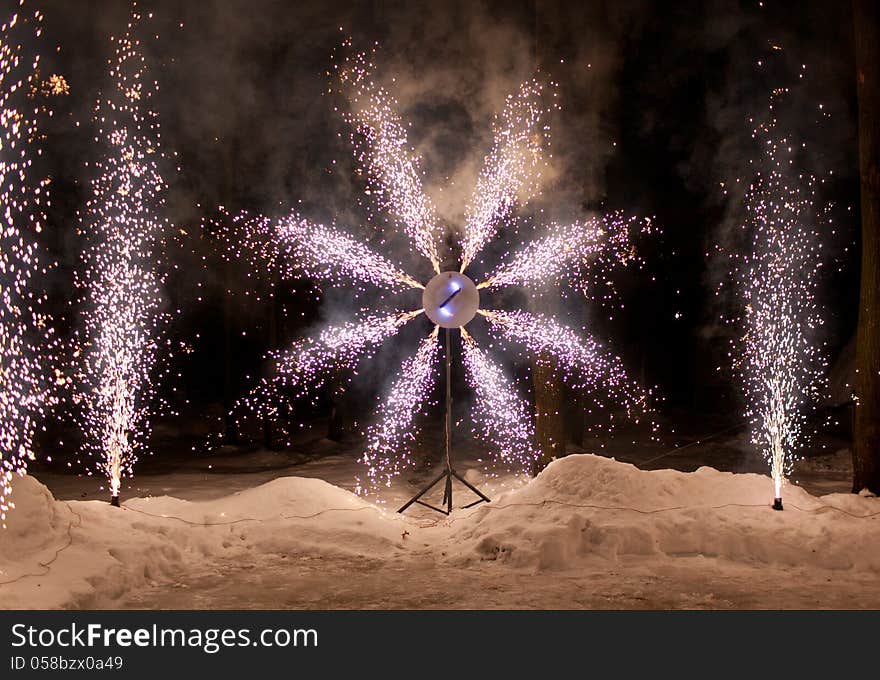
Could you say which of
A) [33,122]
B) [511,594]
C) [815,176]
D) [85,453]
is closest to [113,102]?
[33,122]

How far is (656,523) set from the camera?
778 cm

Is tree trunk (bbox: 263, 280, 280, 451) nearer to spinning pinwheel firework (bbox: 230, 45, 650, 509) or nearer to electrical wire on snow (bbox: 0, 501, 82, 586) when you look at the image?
spinning pinwheel firework (bbox: 230, 45, 650, 509)

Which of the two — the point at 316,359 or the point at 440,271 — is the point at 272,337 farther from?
the point at 440,271

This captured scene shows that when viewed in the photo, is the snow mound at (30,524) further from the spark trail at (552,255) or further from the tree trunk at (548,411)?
the tree trunk at (548,411)

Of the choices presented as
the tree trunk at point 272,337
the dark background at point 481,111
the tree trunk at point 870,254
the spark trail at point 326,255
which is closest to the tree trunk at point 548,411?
the dark background at point 481,111

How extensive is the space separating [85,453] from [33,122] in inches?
263

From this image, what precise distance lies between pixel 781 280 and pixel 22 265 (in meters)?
17.0

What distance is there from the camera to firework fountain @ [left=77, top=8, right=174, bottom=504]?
13.4 meters

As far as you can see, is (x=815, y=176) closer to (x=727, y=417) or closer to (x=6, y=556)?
(x=727, y=417)

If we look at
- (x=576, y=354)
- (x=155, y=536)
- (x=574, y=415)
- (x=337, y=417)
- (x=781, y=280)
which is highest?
(x=781, y=280)

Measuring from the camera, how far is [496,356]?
65.5 feet

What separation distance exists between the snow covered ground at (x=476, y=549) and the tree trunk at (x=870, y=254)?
0.83 meters

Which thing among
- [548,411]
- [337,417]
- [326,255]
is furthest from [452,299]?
[337,417]
